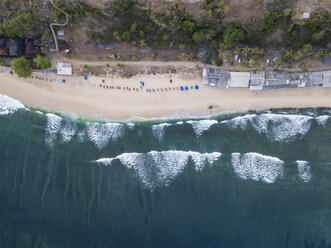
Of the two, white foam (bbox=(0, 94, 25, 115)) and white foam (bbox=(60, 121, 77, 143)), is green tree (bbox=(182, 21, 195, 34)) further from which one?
white foam (bbox=(0, 94, 25, 115))

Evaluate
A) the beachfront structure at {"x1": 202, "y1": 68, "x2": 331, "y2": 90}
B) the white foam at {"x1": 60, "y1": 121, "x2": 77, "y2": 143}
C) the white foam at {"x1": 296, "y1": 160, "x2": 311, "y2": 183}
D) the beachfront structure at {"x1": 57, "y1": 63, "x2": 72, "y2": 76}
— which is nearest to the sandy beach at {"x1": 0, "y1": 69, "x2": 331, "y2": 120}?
the beachfront structure at {"x1": 57, "y1": 63, "x2": 72, "y2": 76}

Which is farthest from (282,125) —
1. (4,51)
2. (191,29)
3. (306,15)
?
(4,51)

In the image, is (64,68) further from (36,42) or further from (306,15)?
(306,15)

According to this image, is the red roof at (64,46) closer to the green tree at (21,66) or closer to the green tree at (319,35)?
the green tree at (21,66)

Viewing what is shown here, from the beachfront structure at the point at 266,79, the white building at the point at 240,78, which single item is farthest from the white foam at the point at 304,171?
the white building at the point at 240,78

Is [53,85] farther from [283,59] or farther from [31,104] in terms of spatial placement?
[283,59]

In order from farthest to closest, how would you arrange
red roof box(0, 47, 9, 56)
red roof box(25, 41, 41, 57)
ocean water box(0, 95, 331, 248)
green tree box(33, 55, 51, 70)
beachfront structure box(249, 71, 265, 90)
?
ocean water box(0, 95, 331, 248), red roof box(25, 41, 41, 57), beachfront structure box(249, 71, 265, 90), red roof box(0, 47, 9, 56), green tree box(33, 55, 51, 70)
